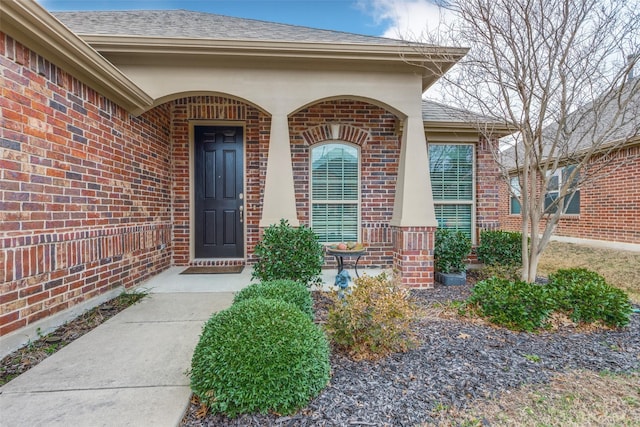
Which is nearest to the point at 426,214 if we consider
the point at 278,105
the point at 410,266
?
the point at 410,266

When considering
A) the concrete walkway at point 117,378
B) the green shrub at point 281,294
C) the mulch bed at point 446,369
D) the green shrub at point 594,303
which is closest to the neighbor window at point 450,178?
the green shrub at point 594,303

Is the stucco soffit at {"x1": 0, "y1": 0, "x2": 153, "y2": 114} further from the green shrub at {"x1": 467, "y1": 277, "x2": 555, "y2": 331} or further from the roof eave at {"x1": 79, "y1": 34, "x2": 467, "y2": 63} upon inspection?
the green shrub at {"x1": 467, "y1": 277, "x2": 555, "y2": 331}

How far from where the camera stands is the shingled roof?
4.42 metres

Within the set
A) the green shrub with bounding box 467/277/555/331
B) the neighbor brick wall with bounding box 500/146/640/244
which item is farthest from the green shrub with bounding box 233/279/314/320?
the neighbor brick wall with bounding box 500/146/640/244

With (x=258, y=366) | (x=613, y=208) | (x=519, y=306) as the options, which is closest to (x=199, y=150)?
(x=258, y=366)

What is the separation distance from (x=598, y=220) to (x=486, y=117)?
23.8ft

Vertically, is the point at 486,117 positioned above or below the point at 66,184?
above

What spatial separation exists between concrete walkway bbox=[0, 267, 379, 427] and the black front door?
2.26m

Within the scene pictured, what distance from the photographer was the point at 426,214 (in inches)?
167

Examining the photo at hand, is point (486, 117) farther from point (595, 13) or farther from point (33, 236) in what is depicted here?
point (33, 236)

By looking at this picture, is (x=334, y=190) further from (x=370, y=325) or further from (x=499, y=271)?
(x=370, y=325)

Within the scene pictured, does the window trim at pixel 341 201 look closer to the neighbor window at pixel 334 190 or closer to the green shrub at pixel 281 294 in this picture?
the neighbor window at pixel 334 190

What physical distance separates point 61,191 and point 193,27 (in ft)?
11.5

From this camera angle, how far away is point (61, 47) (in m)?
2.69
